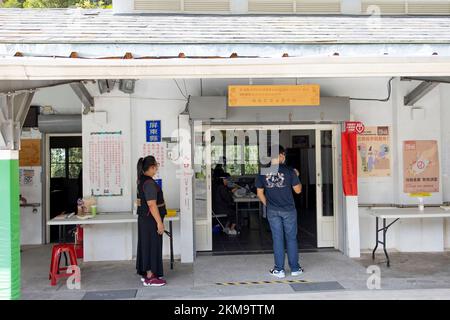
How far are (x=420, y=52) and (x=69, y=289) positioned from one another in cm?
463

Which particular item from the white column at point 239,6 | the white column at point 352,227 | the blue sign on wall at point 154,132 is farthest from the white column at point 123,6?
the white column at point 352,227

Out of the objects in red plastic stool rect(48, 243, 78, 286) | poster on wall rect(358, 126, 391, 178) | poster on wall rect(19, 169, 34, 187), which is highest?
poster on wall rect(358, 126, 391, 178)

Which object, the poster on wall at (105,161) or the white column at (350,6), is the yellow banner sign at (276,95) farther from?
the white column at (350,6)

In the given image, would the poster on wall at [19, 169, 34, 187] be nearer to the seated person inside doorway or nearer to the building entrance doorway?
the building entrance doorway

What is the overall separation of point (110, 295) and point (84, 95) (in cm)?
285

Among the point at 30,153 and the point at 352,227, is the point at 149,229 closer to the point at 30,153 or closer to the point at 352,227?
the point at 352,227

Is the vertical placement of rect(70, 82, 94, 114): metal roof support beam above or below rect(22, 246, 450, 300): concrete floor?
above

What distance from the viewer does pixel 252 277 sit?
6.04 metres

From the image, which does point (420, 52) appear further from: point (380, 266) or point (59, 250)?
point (59, 250)

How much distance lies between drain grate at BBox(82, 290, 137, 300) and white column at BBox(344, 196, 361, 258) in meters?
3.29

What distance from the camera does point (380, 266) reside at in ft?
21.6

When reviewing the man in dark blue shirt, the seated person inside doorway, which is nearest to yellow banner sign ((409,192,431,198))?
the man in dark blue shirt

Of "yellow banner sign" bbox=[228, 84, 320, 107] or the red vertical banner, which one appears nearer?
"yellow banner sign" bbox=[228, 84, 320, 107]

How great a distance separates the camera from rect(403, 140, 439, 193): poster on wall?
745cm
